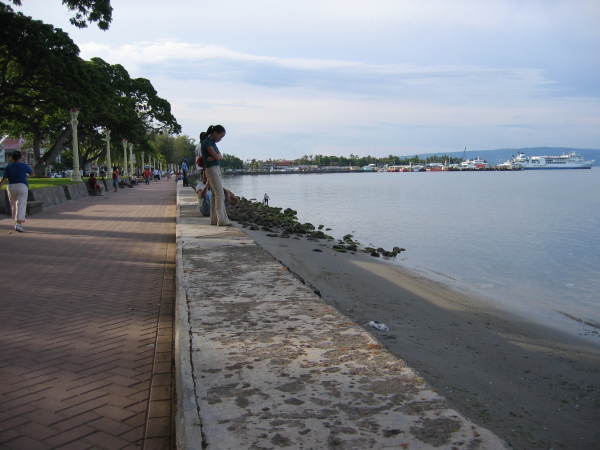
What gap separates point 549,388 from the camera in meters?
4.72

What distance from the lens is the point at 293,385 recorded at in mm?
3041

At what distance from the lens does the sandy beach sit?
373 centimetres

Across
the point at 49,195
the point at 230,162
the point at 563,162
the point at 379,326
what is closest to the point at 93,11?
the point at 49,195

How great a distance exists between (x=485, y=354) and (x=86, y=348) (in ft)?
12.5

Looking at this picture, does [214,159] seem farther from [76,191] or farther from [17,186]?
[76,191]

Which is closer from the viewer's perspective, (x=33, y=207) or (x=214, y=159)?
(x=214, y=159)

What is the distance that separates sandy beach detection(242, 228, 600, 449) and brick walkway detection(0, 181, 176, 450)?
2056 millimetres

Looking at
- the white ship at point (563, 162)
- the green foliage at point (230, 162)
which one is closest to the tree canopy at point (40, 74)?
the green foliage at point (230, 162)

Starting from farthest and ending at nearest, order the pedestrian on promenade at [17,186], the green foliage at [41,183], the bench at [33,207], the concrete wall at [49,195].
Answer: the green foliage at [41,183], the concrete wall at [49,195], the bench at [33,207], the pedestrian on promenade at [17,186]

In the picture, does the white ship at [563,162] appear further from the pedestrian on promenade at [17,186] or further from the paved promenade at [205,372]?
the paved promenade at [205,372]

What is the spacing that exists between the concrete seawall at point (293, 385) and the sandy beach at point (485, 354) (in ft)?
2.70

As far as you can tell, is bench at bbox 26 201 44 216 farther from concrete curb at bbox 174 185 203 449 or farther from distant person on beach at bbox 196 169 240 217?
concrete curb at bbox 174 185 203 449

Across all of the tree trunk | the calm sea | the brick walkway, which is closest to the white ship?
the calm sea

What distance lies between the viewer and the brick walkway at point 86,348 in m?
3.05
